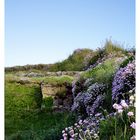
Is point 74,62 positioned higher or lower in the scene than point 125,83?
higher

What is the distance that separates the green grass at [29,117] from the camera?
466 cm

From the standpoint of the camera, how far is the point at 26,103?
21.3 ft

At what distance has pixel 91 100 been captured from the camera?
4.52m

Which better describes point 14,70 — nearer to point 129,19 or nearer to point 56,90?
point 56,90

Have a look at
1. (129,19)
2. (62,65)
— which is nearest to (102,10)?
(129,19)

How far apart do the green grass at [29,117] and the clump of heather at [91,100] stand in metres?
0.16

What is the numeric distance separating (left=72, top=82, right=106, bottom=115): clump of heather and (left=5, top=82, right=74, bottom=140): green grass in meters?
0.16

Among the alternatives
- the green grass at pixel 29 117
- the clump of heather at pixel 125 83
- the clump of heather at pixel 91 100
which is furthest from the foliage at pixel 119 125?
the green grass at pixel 29 117

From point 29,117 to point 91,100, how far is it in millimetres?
1559

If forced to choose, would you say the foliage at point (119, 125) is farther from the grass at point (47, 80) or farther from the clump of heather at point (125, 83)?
the grass at point (47, 80)

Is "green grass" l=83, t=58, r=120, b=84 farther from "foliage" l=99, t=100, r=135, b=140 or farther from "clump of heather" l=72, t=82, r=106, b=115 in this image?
"foliage" l=99, t=100, r=135, b=140

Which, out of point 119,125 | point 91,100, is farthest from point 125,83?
point 91,100

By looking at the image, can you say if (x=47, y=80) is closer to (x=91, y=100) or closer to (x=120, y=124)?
(x=91, y=100)

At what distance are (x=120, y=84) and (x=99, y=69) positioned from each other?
1.62 metres
